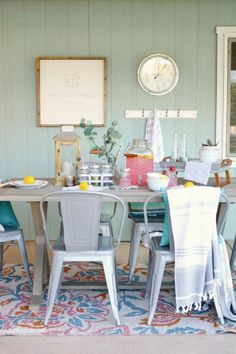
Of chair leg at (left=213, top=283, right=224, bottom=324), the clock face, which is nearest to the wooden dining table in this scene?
chair leg at (left=213, top=283, right=224, bottom=324)

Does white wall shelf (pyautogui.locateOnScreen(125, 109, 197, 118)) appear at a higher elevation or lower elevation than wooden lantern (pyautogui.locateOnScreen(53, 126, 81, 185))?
higher

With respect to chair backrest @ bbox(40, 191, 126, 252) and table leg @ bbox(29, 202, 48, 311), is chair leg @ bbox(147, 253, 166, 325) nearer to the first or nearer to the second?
chair backrest @ bbox(40, 191, 126, 252)

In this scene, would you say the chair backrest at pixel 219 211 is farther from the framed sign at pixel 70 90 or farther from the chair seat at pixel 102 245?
the framed sign at pixel 70 90

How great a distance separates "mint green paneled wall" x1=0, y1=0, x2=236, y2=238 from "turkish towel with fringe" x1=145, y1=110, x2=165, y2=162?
10 cm

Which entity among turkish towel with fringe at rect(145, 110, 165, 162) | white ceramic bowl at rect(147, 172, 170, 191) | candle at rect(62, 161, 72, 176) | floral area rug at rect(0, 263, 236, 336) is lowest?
floral area rug at rect(0, 263, 236, 336)

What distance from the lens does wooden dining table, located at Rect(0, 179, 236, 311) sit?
2.68 m

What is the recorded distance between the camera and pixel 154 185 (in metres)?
2.80

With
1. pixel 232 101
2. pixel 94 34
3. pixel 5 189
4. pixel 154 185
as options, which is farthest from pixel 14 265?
pixel 232 101

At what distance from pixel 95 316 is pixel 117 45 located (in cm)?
263

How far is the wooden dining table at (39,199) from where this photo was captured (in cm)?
268

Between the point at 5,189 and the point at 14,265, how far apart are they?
3.46 feet

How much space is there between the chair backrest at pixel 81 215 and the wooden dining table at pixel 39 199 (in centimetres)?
15

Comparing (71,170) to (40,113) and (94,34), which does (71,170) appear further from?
(94,34)

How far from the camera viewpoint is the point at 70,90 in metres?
4.26
